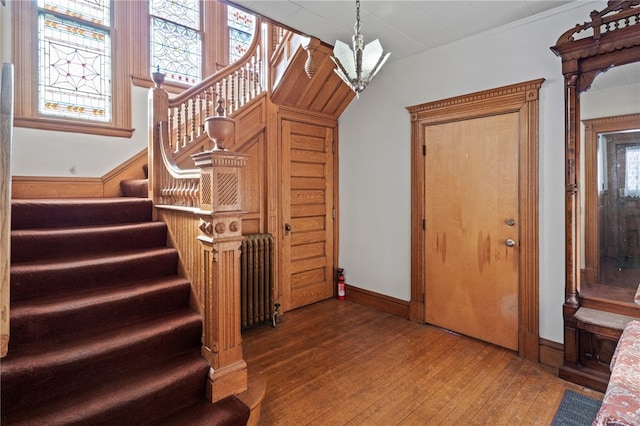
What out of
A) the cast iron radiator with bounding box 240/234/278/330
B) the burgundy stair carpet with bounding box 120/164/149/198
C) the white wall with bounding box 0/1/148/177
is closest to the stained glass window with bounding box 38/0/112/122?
the white wall with bounding box 0/1/148/177

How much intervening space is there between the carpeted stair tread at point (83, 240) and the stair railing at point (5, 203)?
1.85 meters

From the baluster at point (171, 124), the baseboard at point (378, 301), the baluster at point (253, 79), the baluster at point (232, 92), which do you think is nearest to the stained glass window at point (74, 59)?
the baluster at point (171, 124)

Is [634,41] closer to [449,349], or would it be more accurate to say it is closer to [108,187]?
[449,349]

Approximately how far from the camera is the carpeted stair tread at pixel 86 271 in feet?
6.63

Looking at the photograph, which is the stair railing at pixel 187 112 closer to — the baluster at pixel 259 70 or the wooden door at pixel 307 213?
the baluster at pixel 259 70

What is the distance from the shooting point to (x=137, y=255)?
2473mm

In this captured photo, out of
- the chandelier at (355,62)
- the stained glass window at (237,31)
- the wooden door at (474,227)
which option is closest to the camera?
the chandelier at (355,62)

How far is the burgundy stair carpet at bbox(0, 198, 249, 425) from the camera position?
1.67m

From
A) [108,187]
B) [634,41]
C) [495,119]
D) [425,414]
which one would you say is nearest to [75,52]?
[108,187]

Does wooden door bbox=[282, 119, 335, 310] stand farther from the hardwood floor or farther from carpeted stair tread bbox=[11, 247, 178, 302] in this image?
carpeted stair tread bbox=[11, 247, 178, 302]

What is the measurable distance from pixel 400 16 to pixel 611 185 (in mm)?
2075

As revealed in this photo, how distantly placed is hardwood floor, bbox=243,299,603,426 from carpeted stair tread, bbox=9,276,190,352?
2.90 ft

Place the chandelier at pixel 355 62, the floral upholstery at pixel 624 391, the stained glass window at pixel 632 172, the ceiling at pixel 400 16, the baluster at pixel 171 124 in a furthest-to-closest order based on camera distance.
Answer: the baluster at pixel 171 124
the ceiling at pixel 400 16
the stained glass window at pixel 632 172
the chandelier at pixel 355 62
the floral upholstery at pixel 624 391

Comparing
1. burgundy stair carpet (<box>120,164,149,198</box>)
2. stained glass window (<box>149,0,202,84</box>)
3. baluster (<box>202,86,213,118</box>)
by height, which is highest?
stained glass window (<box>149,0,202,84</box>)
